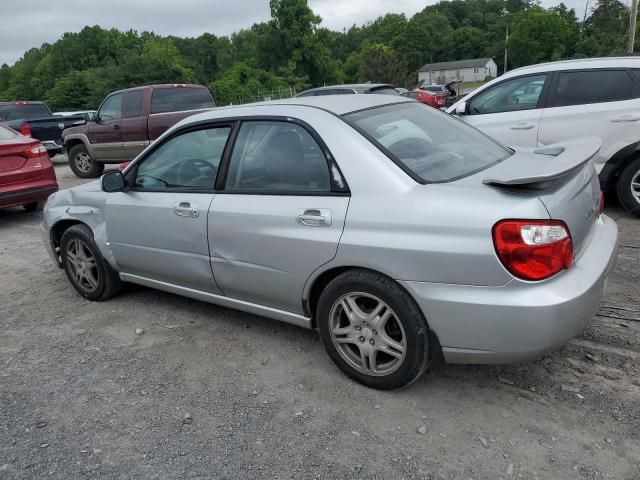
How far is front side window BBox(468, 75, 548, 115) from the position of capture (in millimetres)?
6414

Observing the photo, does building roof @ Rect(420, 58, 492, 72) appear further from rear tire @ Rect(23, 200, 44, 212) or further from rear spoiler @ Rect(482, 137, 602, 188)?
rear spoiler @ Rect(482, 137, 602, 188)

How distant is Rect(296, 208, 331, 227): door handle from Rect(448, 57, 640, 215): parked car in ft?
13.4

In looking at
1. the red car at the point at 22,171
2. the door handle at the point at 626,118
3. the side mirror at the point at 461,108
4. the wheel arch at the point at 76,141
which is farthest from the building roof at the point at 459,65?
the red car at the point at 22,171

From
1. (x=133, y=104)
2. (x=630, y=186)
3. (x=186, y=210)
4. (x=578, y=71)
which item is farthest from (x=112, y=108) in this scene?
(x=630, y=186)

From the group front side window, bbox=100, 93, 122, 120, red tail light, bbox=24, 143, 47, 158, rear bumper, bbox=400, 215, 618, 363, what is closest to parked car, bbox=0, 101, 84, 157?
front side window, bbox=100, 93, 122, 120

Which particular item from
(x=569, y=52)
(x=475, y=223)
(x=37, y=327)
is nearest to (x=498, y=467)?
(x=475, y=223)

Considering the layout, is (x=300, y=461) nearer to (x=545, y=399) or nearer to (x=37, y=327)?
(x=545, y=399)

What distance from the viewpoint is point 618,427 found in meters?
2.60

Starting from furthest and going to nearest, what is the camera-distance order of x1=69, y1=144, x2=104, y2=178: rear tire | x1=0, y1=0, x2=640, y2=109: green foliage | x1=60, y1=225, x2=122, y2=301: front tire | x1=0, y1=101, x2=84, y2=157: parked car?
x1=0, y1=0, x2=640, y2=109: green foliage → x1=0, y1=101, x2=84, y2=157: parked car → x1=69, y1=144, x2=104, y2=178: rear tire → x1=60, y1=225, x2=122, y2=301: front tire

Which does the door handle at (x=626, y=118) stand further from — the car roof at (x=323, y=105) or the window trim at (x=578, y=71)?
the car roof at (x=323, y=105)

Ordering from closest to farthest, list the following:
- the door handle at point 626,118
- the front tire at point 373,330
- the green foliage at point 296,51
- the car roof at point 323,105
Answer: the front tire at point 373,330 < the car roof at point 323,105 < the door handle at point 626,118 < the green foliage at point 296,51

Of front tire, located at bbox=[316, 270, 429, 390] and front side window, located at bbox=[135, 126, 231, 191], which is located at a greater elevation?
front side window, located at bbox=[135, 126, 231, 191]

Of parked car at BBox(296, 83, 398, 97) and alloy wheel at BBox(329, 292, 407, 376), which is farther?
parked car at BBox(296, 83, 398, 97)

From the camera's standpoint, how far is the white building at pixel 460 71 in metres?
99.5
